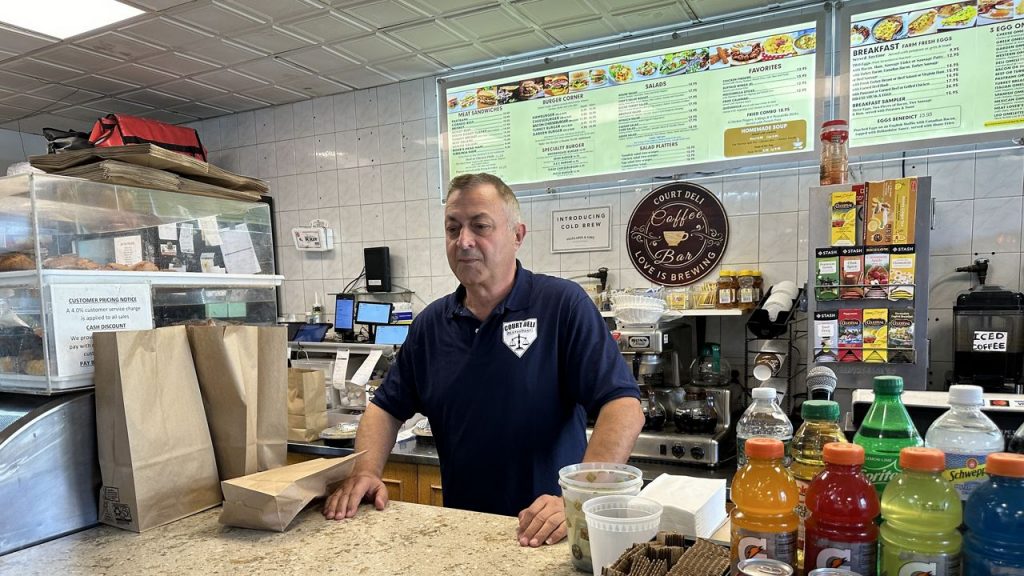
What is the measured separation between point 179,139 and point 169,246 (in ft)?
10.0

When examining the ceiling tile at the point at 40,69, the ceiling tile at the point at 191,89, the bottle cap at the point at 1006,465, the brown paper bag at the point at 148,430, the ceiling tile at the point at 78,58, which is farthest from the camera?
the ceiling tile at the point at 191,89

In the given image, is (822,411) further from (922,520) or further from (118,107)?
(118,107)

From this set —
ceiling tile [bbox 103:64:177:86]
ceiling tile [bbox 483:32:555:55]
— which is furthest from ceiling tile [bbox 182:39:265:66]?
ceiling tile [bbox 483:32:555:55]

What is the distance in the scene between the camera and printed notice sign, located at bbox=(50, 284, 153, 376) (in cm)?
133

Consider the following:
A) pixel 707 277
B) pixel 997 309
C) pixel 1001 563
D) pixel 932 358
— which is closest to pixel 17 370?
pixel 1001 563

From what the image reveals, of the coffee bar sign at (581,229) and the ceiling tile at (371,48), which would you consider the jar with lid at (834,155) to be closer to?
the coffee bar sign at (581,229)

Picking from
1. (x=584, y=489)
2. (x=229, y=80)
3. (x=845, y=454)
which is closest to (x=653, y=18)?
(x=229, y=80)

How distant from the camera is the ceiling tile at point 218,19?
10.0ft

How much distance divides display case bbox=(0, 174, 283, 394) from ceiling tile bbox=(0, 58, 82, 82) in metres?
2.91

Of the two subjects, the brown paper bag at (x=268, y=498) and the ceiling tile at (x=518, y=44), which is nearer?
the brown paper bag at (x=268, y=498)

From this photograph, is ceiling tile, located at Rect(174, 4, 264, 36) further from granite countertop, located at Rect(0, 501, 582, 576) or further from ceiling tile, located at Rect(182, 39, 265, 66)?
granite countertop, located at Rect(0, 501, 582, 576)

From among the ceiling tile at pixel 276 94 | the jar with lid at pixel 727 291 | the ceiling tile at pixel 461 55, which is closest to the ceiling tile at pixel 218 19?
the ceiling tile at pixel 276 94

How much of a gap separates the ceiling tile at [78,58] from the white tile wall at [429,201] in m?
1.18

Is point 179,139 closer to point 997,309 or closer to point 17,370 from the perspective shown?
point 17,370
